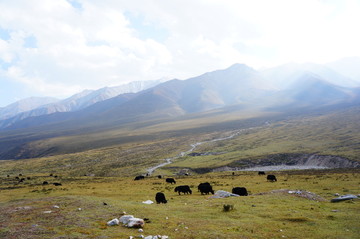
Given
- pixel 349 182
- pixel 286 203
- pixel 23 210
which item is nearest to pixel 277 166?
pixel 349 182

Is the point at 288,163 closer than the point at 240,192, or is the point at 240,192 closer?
the point at 240,192

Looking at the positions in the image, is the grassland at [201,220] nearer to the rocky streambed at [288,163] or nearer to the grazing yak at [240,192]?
the grazing yak at [240,192]

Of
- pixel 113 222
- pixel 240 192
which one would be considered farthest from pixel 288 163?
pixel 113 222

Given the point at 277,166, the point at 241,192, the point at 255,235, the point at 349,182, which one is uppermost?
the point at 255,235

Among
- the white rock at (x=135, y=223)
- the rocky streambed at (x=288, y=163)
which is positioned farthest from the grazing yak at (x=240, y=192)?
the rocky streambed at (x=288, y=163)

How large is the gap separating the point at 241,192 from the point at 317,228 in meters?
14.6

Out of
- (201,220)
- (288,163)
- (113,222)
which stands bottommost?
(288,163)

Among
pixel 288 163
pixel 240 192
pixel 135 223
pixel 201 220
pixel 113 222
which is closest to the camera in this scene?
pixel 135 223

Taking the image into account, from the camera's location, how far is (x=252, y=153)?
93.6 m

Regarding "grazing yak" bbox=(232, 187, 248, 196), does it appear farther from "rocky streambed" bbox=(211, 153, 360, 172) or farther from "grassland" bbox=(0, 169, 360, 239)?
"rocky streambed" bbox=(211, 153, 360, 172)

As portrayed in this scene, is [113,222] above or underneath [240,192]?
above

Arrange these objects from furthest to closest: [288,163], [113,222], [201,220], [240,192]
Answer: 1. [288,163]
2. [240,192]
3. [201,220]
4. [113,222]

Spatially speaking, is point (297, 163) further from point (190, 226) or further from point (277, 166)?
point (190, 226)

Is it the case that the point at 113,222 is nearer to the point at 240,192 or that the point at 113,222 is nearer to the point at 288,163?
→ the point at 240,192
